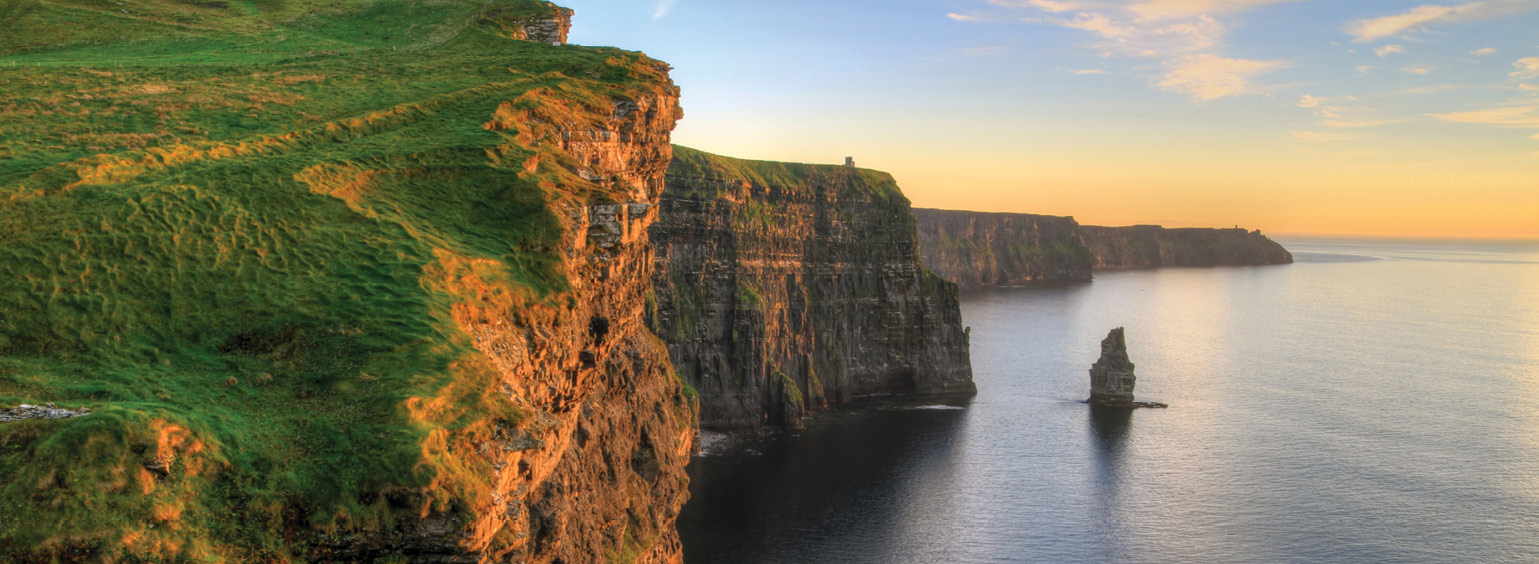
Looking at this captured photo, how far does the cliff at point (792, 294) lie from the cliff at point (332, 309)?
57.9 meters

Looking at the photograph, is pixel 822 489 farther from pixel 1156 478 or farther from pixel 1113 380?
pixel 1113 380

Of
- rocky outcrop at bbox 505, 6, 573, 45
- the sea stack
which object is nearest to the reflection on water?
the sea stack

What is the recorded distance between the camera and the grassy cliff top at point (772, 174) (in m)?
122

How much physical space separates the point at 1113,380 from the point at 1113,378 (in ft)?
0.88

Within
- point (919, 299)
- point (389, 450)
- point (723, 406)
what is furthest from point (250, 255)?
point (919, 299)

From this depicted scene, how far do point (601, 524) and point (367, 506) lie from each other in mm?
22005

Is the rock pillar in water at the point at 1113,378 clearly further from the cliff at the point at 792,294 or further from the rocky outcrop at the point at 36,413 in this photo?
the rocky outcrop at the point at 36,413

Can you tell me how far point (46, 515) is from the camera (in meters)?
19.3

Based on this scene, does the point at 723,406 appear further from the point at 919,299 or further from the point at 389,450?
the point at 389,450

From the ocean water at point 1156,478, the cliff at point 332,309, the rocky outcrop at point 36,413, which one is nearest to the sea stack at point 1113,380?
the ocean water at point 1156,478

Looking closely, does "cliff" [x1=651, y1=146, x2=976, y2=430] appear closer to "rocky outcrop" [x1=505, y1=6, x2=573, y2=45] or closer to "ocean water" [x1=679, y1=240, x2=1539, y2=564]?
"ocean water" [x1=679, y1=240, x2=1539, y2=564]

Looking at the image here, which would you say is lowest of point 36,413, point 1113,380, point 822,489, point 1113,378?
point 822,489

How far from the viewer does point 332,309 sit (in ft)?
92.7

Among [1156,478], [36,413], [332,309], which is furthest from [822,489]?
[36,413]
